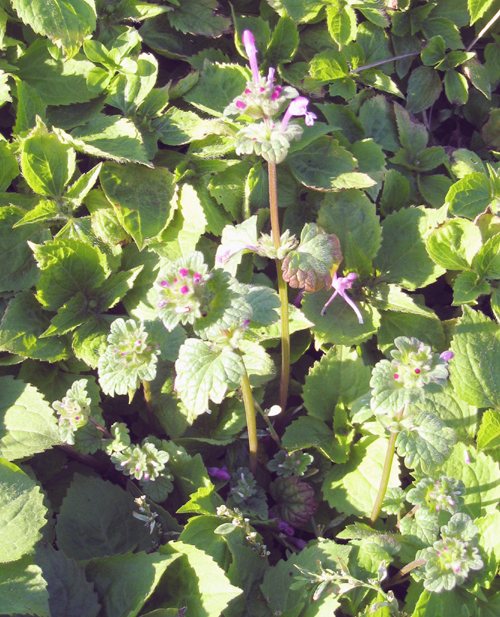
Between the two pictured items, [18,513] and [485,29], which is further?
[485,29]

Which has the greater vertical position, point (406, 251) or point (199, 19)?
point (199, 19)

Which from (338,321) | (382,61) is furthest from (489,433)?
(382,61)

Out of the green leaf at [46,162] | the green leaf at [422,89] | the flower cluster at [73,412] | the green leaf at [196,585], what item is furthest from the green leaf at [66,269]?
the green leaf at [422,89]

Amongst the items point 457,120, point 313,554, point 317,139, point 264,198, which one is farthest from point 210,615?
point 457,120

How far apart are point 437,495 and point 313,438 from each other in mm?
571

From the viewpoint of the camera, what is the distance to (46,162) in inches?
90.7

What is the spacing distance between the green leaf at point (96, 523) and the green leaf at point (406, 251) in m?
1.51

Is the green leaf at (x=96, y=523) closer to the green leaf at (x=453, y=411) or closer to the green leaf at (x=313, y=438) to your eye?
the green leaf at (x=313, y=438)

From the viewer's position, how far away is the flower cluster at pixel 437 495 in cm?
182

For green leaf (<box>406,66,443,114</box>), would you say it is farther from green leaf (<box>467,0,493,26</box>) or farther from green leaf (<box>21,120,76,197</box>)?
green leaf (<box>21,120,76,197</box>)

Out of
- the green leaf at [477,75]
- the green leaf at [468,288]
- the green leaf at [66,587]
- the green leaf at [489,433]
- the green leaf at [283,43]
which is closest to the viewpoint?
the green leaf at [66,587]

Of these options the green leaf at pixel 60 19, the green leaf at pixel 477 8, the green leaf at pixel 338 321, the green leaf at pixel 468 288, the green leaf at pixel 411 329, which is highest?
the green leaf at pixel 60 19

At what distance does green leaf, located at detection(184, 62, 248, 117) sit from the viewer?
2561 mm

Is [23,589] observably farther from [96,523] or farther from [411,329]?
[411,329]
